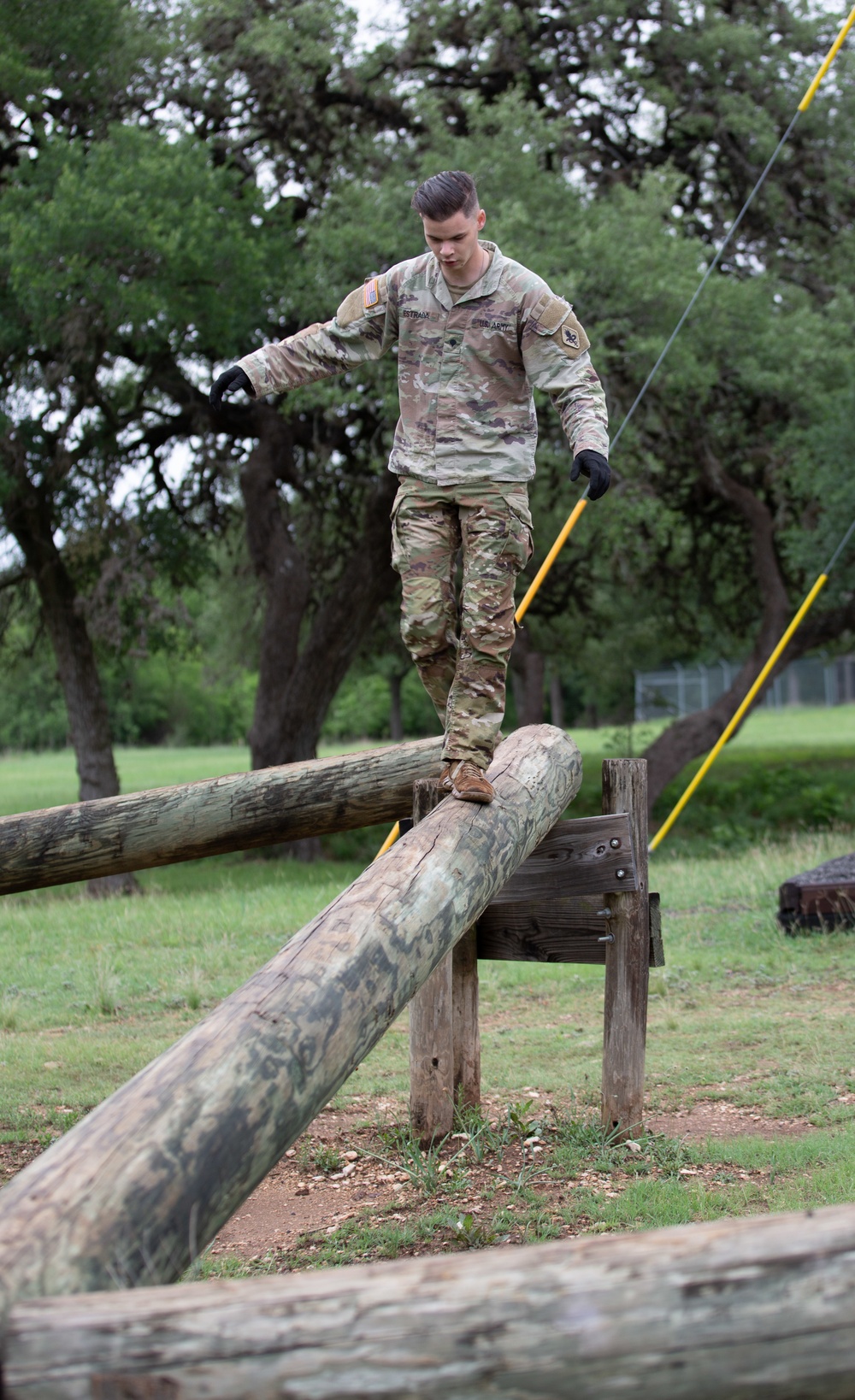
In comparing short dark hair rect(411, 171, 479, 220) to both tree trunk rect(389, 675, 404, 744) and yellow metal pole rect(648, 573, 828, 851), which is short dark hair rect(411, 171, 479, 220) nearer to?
yellow metal pole rect(648, 573, 828, 851)

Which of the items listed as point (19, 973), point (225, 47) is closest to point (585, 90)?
point (225, 47)

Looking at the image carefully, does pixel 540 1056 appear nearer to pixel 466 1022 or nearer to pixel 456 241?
pixel 466 1022

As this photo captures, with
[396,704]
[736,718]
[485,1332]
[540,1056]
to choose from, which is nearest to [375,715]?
[396,704]

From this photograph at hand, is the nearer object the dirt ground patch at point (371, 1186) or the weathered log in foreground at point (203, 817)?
the dirt ground patch at point (371, 1186)

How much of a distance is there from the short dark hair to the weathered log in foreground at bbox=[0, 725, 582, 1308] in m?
2.02

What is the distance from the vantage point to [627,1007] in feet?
15.9

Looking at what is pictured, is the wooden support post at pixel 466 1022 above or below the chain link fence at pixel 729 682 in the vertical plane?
below

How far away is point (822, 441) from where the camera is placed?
47.3 ft

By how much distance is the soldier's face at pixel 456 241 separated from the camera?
4.12m

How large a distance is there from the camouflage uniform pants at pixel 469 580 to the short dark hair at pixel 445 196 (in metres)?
0.86

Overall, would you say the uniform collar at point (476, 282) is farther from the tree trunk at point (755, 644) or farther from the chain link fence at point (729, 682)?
the chain link fence at point (729, 682)

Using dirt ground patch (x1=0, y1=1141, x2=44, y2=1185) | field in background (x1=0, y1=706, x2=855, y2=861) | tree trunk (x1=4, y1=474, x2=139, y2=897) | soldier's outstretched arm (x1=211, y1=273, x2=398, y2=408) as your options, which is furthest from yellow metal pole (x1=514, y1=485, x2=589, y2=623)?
field in background (x1=0, y1=706, x2=855, y2=861)

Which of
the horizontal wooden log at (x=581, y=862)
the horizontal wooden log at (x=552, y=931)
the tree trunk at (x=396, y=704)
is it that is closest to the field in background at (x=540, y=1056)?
the horizontal wooden log at (x=552, y=931)

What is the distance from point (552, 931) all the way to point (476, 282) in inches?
94.0
